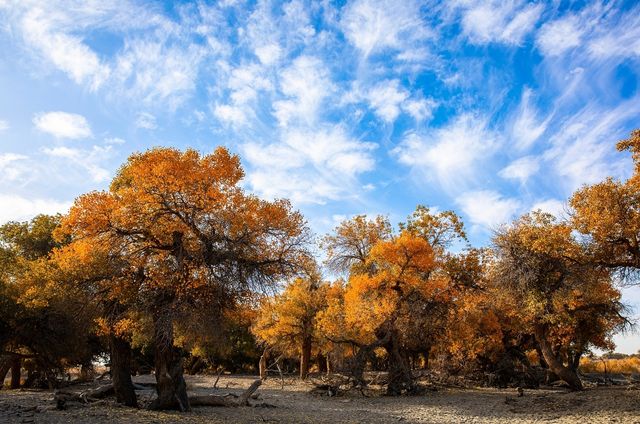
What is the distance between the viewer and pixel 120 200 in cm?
1648

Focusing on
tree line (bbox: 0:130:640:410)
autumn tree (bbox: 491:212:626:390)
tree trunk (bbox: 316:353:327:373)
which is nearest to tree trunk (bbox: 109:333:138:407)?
tree line (bbox: 0:130:640:410)

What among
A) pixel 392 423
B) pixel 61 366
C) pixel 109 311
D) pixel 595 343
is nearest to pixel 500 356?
pixel 595 343

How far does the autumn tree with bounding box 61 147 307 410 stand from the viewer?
15938 mm

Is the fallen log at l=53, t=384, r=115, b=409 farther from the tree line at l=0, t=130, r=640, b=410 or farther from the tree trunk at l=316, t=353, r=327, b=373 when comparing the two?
the tree trunk at l=316, t=353, r=327, b=373

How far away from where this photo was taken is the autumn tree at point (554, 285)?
58.7 ft

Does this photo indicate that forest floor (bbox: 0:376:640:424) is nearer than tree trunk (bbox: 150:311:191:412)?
Yes

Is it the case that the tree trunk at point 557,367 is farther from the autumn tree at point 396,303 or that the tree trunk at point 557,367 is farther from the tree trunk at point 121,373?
the tree trunk at point 121,373

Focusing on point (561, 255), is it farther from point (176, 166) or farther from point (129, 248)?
point (129, 248)

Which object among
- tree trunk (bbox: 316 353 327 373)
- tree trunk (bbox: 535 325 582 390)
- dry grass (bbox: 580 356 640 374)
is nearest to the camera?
tree trunk (bbox: 535 325 582 390)

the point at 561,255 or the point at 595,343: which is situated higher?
the point at 561,255

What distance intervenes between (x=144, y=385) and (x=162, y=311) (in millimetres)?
17510

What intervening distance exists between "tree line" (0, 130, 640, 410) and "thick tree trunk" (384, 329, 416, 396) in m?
0.08

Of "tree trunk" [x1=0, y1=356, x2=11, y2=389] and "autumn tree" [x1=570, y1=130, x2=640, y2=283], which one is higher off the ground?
"autumn tree" [x1=570, y1=130, x2=640, y2=283]

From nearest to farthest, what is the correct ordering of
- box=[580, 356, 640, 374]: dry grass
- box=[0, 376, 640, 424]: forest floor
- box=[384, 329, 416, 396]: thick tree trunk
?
box=[0, 376, 640, 424]: forest floor → box=[384, 329, 416, 396]: thick tree trunk → box=[580, 356, 640, 374]: dry grass
